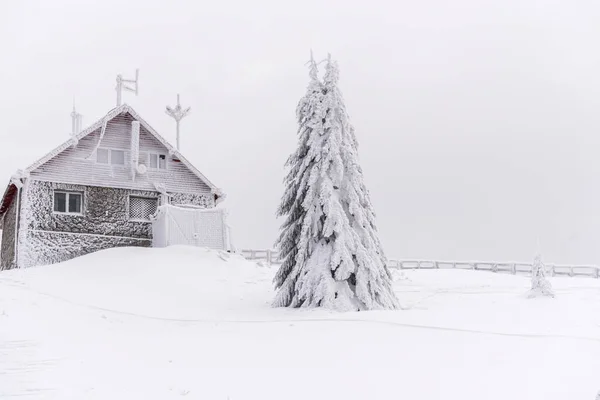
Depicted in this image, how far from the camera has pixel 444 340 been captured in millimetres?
16031

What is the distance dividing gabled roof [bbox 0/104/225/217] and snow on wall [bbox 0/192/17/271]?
0.66m

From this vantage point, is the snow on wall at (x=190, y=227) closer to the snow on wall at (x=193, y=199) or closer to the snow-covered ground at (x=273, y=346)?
the snow on wall at (x=193, y=199)

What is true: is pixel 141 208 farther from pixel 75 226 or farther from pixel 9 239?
pixel 9 239

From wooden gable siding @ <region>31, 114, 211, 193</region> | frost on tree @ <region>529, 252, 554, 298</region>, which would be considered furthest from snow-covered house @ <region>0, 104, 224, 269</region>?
frost on tree @ <region>529, 252, 554, 298</region>

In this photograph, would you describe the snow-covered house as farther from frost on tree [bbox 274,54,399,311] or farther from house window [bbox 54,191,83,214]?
frost on tree [bbox 274,54,399,311]

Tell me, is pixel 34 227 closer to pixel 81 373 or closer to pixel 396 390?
pixel 81 373

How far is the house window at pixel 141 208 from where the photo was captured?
34.1 metres

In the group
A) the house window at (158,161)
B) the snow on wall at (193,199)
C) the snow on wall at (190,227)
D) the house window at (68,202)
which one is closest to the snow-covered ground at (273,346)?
the snow on wall at (190,227)

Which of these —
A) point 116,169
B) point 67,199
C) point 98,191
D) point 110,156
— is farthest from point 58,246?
point 110,156

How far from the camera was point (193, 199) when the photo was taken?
35719 millimetres

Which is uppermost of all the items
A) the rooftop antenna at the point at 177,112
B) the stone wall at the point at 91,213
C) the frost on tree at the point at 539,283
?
the rooftop antenna at the point at 177,112

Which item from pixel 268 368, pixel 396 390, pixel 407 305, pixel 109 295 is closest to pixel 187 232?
pixel 109 295

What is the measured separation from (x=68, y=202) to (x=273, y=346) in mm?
19638

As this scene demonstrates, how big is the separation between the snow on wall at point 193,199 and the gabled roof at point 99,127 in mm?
520
